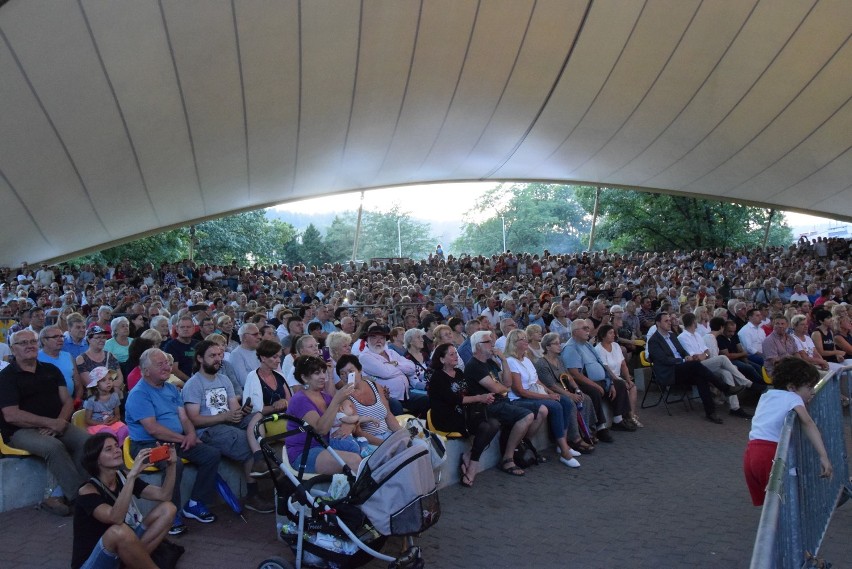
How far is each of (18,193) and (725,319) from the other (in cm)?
1441

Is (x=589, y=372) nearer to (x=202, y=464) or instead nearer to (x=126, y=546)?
(x=202, y=464)

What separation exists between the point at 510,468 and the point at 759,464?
2224 mm

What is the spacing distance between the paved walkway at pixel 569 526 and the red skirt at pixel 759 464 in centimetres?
43

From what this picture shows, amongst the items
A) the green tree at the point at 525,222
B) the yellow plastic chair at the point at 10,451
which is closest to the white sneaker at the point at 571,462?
the yellow plastic chair at the point at 10,451

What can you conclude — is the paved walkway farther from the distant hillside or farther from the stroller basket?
the distant hillside

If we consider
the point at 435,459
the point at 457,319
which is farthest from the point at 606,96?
the point at 435,459

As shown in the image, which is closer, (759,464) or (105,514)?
(105,514)

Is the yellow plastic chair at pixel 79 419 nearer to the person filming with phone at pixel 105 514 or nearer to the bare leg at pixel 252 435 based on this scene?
the bare leg at pixel 252 435

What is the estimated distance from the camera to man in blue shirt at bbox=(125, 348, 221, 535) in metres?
4.43

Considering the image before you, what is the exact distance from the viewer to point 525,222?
47.9 metres

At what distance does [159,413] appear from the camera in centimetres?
450

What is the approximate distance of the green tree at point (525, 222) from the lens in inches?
1858

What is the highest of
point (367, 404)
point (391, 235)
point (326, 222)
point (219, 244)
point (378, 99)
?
point (378, 99)

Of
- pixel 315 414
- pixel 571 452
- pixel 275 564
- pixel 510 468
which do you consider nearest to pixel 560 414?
pixel 571 452
